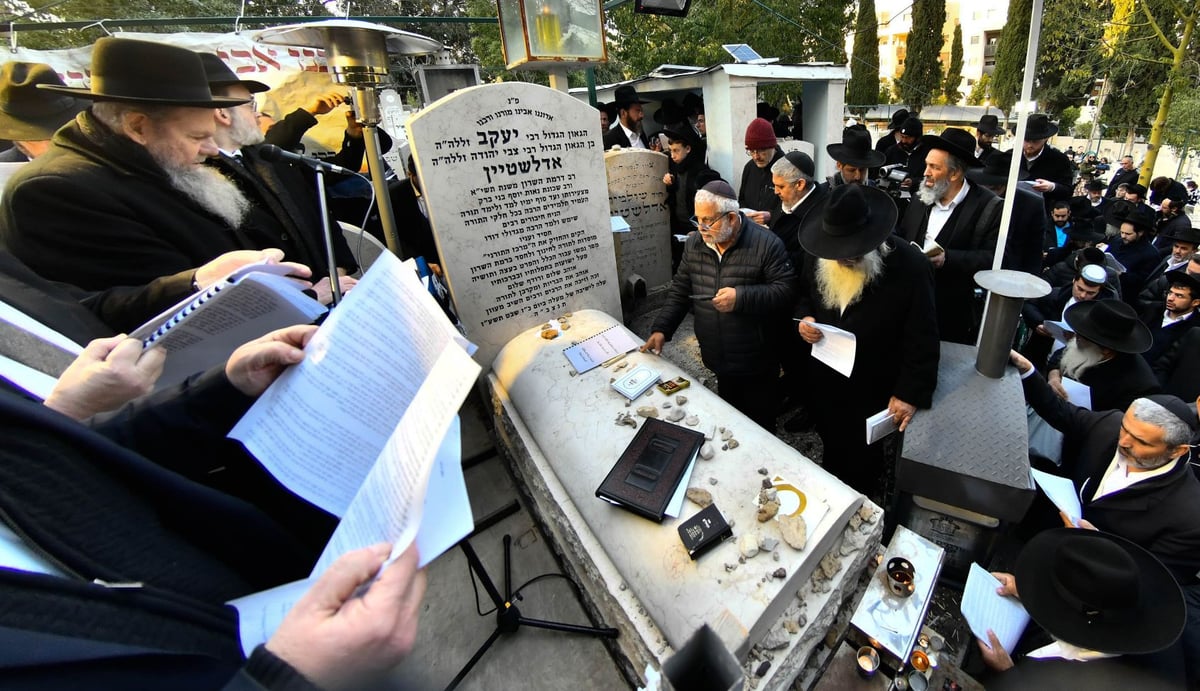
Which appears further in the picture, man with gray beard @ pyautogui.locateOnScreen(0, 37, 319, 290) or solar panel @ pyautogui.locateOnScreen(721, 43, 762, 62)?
solar panel @ pyautogui.locateOnScreen(721, 43, 762, 62)

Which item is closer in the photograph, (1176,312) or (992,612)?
(992,612)

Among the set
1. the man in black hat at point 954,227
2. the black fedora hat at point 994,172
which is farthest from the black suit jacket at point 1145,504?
the black fedora hat at point 994,172

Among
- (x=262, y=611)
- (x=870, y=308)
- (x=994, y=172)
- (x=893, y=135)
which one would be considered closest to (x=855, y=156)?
(x=994, y=172)

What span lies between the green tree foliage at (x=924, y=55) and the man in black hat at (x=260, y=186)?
32.2m

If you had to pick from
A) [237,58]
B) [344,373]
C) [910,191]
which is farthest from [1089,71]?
[237,58]

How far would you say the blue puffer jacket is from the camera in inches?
117

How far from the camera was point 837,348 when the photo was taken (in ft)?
8.41

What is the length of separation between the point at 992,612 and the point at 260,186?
4232 mm

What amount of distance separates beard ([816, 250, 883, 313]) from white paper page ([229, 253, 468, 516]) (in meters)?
2.20

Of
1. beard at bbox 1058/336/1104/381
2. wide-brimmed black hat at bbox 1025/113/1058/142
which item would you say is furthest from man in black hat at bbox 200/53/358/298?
wide-brimmed black hat at bbox 1025/113/1058/142

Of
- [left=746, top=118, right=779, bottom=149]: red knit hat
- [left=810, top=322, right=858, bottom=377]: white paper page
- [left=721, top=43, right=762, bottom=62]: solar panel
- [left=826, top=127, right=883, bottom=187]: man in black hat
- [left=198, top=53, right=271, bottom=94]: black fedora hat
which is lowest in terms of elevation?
[left=810, top=322, right=858, bottom=377]: white paper page

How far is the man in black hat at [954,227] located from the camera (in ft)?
10.3

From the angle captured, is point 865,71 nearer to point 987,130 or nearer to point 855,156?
point 987,130

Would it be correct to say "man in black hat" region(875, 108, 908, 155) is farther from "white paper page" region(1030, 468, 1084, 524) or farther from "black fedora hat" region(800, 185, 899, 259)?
"white paper page" region(1030, 468, 1084, 524)
